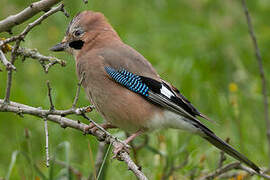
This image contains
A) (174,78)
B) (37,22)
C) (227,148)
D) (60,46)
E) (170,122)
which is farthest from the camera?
(174,78)

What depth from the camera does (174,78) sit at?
712cm

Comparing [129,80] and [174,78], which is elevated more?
[174,78]

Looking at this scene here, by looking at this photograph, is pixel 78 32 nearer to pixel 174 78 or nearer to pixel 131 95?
→ pixel 131 95

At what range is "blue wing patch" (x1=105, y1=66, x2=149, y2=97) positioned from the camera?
497 centimetres

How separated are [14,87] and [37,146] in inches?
30.4

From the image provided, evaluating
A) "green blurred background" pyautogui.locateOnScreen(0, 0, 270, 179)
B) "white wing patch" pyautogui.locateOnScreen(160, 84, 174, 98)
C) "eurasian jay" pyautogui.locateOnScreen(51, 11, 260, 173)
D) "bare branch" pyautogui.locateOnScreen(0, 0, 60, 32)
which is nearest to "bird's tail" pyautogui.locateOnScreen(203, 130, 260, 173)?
"eurasian jay" pyautogui.locateOnScreen(51, 11, 260, 173)

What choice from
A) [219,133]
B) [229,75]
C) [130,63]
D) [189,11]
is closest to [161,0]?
[189,11]

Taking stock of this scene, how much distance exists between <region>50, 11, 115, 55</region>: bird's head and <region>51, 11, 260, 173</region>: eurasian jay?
13mm

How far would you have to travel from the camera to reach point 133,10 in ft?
29.3

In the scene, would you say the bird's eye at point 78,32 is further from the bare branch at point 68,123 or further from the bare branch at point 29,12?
the bare branch at point 29,12

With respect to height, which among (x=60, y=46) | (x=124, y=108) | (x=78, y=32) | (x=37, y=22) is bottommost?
(x=37, y=22)

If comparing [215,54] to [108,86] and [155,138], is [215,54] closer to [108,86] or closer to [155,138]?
[155,138]

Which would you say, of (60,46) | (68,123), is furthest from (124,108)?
(60,46)

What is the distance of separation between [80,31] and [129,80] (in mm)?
776
